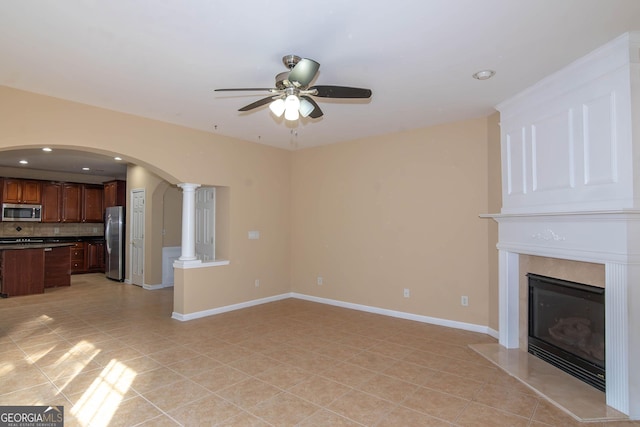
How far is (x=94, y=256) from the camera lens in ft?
31.8

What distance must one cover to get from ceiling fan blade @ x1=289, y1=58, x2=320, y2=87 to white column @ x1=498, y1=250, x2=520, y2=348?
2975 mm

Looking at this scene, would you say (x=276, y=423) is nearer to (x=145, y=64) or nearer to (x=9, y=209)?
(x=145, y=64)

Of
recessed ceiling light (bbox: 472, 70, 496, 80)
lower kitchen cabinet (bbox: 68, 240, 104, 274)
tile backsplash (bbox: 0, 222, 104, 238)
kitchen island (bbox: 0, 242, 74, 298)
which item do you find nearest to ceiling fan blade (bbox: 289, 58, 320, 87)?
recessed ceiling light (bbox: 472, 70, 496, 80)

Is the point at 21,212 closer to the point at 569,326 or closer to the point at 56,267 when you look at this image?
the point at 56,267

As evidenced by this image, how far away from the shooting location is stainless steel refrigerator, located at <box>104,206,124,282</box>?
816 centimetres

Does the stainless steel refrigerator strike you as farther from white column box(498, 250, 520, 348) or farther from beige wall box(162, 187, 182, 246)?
white column box(498, 250, 520, 348)

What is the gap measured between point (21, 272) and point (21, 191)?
3.01 meters

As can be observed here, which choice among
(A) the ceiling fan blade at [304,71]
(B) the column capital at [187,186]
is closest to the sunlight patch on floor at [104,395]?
(B) the column capital at [187,186]

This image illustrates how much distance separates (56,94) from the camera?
371cm

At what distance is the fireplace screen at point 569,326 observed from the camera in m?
2.96

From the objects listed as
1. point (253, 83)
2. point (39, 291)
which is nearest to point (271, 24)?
point (253, 83)

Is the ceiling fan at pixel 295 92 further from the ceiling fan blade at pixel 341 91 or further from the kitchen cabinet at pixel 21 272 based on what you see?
the kitchen cabinet at pixel 21 272

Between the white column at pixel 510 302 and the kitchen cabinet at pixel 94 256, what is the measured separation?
10.1m

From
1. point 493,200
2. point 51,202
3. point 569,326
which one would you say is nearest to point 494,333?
point 569,326
